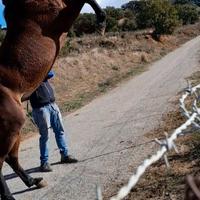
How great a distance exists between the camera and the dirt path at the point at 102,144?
770 centimetres

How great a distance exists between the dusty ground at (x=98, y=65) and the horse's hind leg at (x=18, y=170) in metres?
7.27

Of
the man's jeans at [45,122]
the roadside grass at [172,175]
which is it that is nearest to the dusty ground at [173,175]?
the roadside grass at [172,175]

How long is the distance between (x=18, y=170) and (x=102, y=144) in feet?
10.6

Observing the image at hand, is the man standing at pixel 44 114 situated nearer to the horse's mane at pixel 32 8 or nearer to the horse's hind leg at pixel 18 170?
the horse's hind leg at pixel 18 170

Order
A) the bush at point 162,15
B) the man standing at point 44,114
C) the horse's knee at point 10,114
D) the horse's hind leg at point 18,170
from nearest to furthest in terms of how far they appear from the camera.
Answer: the horse's knee at point 10,114 < the horse's hind leg at point 18,170 < the man standing at point 44,114 < the bush at point 162,15

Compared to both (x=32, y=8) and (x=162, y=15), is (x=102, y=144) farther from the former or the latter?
(x=162, y=15)

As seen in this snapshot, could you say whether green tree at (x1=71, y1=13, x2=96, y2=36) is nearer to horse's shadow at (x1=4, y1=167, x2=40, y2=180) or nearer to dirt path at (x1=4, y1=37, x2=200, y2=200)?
dirt path at (x1=4, y1=37, x2=200, y2=200)

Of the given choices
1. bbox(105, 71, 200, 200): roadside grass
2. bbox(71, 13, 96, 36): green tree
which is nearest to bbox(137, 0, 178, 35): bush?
bbox(71, 13, 96, 36): green tree

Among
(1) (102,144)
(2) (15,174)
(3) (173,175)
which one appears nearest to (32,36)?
(3) (173,175)

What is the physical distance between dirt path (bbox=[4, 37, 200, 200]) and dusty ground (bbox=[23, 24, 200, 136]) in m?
1.68

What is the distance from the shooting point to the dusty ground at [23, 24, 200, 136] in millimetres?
22084

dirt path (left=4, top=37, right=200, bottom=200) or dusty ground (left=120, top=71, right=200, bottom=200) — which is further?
dirt path (left=4, top=37, right=200, bottom=200)

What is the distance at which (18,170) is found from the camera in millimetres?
7598

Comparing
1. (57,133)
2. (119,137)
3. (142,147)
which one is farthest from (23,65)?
(119,137)
